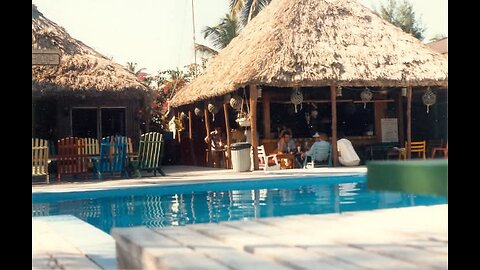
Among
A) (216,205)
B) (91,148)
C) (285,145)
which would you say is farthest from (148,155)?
(216,205)

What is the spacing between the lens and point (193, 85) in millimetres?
17516

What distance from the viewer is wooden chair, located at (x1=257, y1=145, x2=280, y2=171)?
12.5 meters

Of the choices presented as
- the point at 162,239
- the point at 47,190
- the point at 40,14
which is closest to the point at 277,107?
the point at 40,14

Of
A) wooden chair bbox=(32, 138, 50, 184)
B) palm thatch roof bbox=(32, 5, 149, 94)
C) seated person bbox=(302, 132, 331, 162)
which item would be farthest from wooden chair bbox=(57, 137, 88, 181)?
seated person bbox=(302, 132, 331, 162)

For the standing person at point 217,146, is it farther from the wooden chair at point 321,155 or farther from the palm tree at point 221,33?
the palm tree at point 221,33

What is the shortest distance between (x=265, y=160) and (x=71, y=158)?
12.3 ft

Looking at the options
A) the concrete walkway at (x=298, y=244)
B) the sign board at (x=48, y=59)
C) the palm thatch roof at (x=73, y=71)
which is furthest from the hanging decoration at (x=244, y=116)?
the concrete walkway at (x=298, y=244)

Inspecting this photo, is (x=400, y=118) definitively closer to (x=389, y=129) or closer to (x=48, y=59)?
(x=389, y=129)

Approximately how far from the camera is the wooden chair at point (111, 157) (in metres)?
11.6

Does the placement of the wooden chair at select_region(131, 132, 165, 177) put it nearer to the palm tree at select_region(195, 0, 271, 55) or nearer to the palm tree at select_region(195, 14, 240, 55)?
the palm tree at select_region(195, 14, 240, 55)

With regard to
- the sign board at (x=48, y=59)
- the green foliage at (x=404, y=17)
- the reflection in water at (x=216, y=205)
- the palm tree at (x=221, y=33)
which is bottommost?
the reflection in water at (x=216, y=205)

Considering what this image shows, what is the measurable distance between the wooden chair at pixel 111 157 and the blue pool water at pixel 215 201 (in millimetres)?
2307

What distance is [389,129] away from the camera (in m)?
15.4
